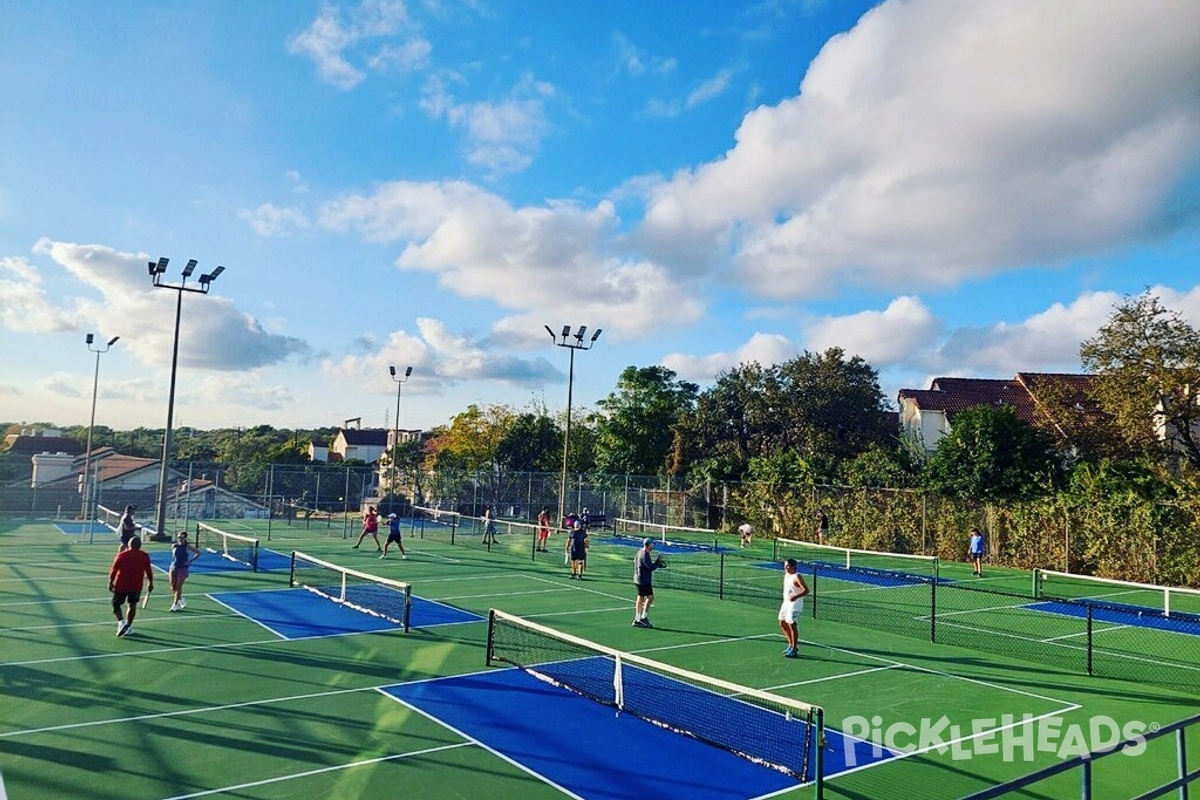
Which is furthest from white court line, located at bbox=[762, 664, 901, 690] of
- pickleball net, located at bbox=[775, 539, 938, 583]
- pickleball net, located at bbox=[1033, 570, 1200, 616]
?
pickleball net, located at bbox=[775, 539, 938, 583]

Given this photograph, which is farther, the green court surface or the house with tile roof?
the house with tile roof

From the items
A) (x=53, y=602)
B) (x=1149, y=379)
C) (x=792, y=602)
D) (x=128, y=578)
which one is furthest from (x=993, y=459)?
(x=53, y=602)

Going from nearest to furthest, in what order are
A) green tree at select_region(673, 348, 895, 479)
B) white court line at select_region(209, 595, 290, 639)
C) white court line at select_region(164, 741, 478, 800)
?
white court line at select_region(164, 741, 478, 800), white court line at select_region(209, 595, 290, 639), green tree at select_region(673, 348, 895, 479)

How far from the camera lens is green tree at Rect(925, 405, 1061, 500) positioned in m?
34.9

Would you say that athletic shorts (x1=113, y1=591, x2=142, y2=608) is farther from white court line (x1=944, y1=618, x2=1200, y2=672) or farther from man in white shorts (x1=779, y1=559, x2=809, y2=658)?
white court line (x1=944, y1=618, x2=1200, y2=672)

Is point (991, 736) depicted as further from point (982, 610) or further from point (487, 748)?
point (982, 610)

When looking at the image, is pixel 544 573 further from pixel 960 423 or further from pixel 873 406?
pixel 873 406

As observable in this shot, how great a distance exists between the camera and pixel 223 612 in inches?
688

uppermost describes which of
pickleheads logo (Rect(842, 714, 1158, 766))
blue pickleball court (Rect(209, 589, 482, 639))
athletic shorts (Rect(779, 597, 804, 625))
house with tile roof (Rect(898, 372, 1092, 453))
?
house with tile roof (Rect(898, 372, 1092, 453))

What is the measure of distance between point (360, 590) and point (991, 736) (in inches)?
568

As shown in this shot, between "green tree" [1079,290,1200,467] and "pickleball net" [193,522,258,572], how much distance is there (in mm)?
34620

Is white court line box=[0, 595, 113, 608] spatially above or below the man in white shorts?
below

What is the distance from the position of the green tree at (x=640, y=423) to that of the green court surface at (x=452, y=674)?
35.5 m

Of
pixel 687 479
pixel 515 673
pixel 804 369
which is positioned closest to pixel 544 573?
pixel 515 673
